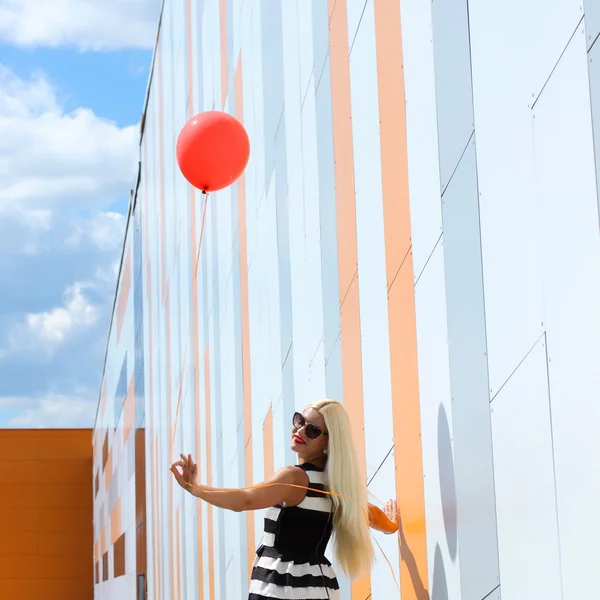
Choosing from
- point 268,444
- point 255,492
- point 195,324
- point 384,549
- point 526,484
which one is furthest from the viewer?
point 195,324

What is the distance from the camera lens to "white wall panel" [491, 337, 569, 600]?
3156 mm

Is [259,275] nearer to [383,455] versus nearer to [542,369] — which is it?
[383,455]

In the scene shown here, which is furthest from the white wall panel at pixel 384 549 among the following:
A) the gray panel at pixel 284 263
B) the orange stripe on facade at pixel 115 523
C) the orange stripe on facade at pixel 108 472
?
the orange stripe on facade at pixel 108 472

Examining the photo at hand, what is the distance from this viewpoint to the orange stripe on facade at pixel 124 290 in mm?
24922

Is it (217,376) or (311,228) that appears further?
(217,376)

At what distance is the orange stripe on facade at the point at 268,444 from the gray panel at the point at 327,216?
6.00 feet

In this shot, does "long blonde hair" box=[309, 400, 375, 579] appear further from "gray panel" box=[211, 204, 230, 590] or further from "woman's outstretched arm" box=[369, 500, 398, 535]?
"gray panel" box=[211, 204, 230, 590]

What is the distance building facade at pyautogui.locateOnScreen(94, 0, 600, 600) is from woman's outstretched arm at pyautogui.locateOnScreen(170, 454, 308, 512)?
0.54 metres

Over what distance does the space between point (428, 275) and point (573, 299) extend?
4.65 feet

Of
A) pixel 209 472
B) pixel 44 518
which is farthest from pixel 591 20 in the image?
pixel 44 518

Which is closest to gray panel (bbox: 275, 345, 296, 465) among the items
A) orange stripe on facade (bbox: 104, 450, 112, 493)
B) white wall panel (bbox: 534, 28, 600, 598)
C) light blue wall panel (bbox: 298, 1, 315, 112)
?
light blue wall panel (bbox: 298, 1, 315, 112)

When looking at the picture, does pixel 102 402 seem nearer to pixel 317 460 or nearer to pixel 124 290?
pixel 124 290

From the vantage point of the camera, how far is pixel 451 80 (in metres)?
4.08

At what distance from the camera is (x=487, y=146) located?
3.68 meters
